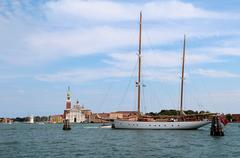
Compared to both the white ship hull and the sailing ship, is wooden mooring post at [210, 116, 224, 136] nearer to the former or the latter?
the white ship hull

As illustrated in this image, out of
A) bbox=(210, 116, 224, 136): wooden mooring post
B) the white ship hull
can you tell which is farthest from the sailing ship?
bbox=(210, 116, 224, 136): wooden mooring post

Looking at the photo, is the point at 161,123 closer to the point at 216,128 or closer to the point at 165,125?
the point at 165,125

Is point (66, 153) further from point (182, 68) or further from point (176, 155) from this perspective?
point (182, 68)

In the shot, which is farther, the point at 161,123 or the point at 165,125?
the point at 165,125

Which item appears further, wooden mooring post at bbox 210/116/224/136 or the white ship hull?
the white ship hull

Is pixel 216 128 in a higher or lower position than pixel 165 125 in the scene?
higher

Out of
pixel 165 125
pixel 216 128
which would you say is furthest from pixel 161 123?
pixel 216 128

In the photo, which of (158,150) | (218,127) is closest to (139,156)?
(158,150)

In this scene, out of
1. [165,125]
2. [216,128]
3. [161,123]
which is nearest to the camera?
[216,128]

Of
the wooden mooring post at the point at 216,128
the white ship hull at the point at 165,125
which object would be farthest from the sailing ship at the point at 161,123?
the wooden mooring post at the point at 216,128

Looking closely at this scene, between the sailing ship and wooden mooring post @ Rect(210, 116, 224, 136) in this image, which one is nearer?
wooden mooring post @ Rect(210, 116, 224, 136)

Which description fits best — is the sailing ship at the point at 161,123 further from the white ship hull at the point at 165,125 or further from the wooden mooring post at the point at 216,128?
the wooden mooring post at the point at 216,128

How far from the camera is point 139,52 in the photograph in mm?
95188

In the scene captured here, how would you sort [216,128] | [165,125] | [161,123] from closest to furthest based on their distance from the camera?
[216,128] < [161,123] < [165,125]
